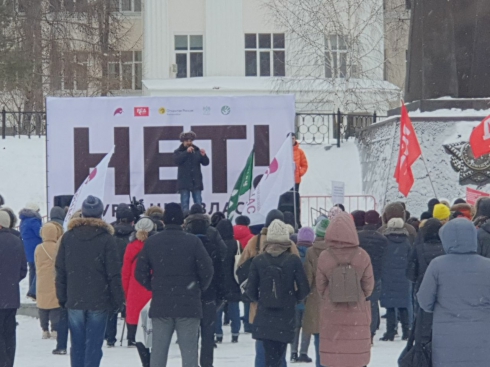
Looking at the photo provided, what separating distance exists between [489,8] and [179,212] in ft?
30.7

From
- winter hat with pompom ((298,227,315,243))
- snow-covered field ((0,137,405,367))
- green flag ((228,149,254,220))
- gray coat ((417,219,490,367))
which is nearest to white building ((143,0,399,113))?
snow-covered field ((0,137,405,367))

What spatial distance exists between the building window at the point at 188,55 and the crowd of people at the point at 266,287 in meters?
32.2

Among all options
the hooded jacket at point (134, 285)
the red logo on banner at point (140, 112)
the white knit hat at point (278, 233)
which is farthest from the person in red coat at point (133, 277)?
the red logo on banner at point (140, 112)

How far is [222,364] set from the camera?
35.1 ft

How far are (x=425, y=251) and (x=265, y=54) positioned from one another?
33.0 meters

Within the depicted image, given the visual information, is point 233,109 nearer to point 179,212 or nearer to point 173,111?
point 173,111

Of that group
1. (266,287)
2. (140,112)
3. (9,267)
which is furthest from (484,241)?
(140,112)

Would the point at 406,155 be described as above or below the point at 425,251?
above

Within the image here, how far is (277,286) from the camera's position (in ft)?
28.5

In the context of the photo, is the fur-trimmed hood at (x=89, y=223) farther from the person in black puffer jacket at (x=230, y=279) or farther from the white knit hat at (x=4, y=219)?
the person in black puffer jacket at (x=230, y=279)

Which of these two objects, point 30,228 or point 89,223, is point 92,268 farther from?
point 30,228

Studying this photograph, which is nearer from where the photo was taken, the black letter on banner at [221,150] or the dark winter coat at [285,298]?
the dark winter coat at [285,298]

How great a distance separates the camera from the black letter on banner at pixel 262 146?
14656 mm

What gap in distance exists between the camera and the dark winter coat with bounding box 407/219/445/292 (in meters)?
10.4
